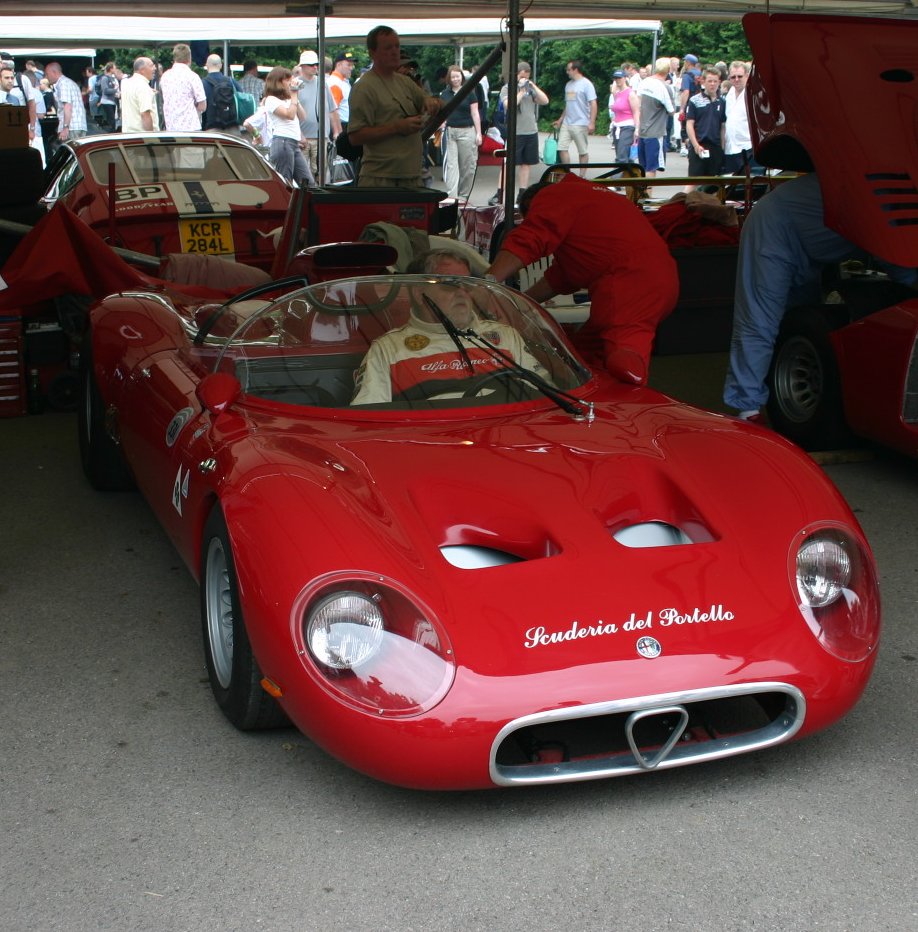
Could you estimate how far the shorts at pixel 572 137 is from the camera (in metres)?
17.0

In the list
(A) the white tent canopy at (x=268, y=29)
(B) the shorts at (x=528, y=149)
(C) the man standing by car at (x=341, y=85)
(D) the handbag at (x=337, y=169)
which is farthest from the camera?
(C) the man standing by car at (x=341, y=85)

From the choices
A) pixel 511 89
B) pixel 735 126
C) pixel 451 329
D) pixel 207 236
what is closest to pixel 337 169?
pixel 735 126

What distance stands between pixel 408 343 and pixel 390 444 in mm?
545

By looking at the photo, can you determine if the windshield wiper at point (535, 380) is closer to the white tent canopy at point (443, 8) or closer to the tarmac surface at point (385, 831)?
the tarmac surface at point (385, 831)

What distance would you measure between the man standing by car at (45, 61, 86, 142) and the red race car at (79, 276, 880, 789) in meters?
17.4

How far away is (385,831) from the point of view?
2650mm

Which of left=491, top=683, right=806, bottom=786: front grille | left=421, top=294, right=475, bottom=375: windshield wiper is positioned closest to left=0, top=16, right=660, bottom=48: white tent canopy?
left=421, top=294, right=475, bottom=375: windshield wiper

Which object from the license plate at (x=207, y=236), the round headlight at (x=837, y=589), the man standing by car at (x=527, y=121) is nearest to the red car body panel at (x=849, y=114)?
the round headlight at (x=837, y=589)

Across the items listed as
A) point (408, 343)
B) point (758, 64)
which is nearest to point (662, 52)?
point (758, 64)

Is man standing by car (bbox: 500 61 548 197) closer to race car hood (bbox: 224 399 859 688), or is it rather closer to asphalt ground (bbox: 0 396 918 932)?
race car hood (bbox: 224 399 859 688)

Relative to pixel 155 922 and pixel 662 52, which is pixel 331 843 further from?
pixel 662 52

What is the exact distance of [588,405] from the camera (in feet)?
11.8

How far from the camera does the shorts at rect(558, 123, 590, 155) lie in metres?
17.0

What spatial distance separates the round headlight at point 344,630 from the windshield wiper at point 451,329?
122cm
